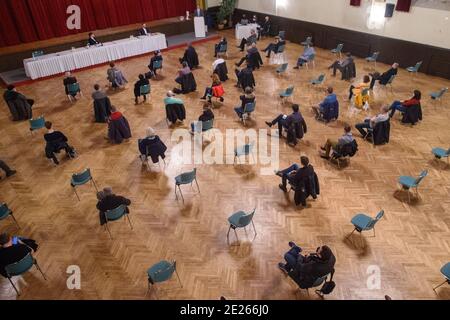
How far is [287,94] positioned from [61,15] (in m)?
11.2

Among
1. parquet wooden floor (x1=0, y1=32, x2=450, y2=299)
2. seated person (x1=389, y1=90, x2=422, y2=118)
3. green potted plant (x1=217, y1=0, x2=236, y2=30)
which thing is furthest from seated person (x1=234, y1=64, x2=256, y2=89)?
green potted plant (x1=217, y1=0, x2=236, y2=30)

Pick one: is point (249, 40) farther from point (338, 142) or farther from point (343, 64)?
point (338, 142)

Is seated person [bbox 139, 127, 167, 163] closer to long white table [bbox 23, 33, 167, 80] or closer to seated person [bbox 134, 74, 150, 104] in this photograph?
seated person [bbox 134, 74, 150, 104]

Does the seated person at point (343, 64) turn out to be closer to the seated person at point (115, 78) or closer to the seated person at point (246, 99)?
the seated person at point (246, 99)

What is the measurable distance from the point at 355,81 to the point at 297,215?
7.22m

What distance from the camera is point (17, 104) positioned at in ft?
34.2

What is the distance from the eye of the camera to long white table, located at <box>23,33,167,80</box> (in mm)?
13195

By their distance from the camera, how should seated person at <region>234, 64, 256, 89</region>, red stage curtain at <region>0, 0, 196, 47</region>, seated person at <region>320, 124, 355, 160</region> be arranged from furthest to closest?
red stage curtain at <region>0, 0, 196, 47</region> < seated person at <region>234, 64, 256, 89</region> < seated person at <region>320, 124, 355, 160</region>

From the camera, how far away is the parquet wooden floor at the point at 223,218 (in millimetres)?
5574

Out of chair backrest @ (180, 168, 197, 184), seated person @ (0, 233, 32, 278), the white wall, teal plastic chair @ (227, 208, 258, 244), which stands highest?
the white wall

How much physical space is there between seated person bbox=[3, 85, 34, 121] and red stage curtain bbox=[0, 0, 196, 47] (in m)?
5.89

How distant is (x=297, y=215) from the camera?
679cm

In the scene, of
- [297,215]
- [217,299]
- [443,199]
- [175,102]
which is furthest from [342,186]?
[175,102]

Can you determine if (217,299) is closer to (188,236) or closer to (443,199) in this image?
(188,236)
